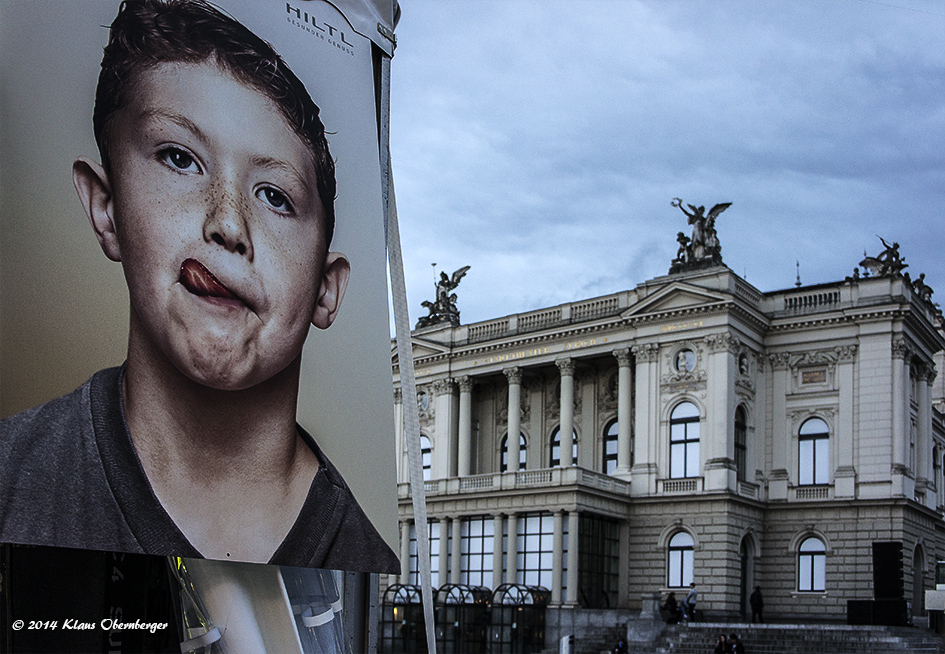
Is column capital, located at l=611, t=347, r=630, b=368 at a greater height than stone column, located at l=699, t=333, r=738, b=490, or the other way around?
column capital, located at l=611, t=347, r=630, b=368

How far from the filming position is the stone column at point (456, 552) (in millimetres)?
47625

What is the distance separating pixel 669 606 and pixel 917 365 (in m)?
15.5

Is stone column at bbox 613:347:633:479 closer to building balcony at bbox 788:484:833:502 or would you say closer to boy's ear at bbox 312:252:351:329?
building balcony at bbox 788:484:833:502

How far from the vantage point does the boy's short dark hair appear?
6.95 m

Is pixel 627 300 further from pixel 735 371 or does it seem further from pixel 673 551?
pixel 673 551

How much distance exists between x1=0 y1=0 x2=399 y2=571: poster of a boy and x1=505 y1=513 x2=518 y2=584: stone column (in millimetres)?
38630

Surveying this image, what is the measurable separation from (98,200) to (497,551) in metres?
40.9

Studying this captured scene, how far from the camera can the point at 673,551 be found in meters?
44.6

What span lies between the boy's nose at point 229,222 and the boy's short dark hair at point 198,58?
725 millimetres

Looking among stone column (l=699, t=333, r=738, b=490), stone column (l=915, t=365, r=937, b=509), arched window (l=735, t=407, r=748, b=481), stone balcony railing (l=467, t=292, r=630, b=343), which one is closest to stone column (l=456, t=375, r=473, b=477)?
stone balcony railing (l=467, t=292, r=630, b=343)

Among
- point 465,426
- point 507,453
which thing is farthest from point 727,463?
point 465,426

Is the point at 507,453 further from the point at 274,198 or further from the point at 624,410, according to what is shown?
the point at 274,198

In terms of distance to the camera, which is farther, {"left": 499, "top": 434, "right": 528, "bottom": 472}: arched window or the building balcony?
{"left": 499, "top": 434, "right": 528, "bottom": 472}: arched window

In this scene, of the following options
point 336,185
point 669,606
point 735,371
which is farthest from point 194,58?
point 735,371
